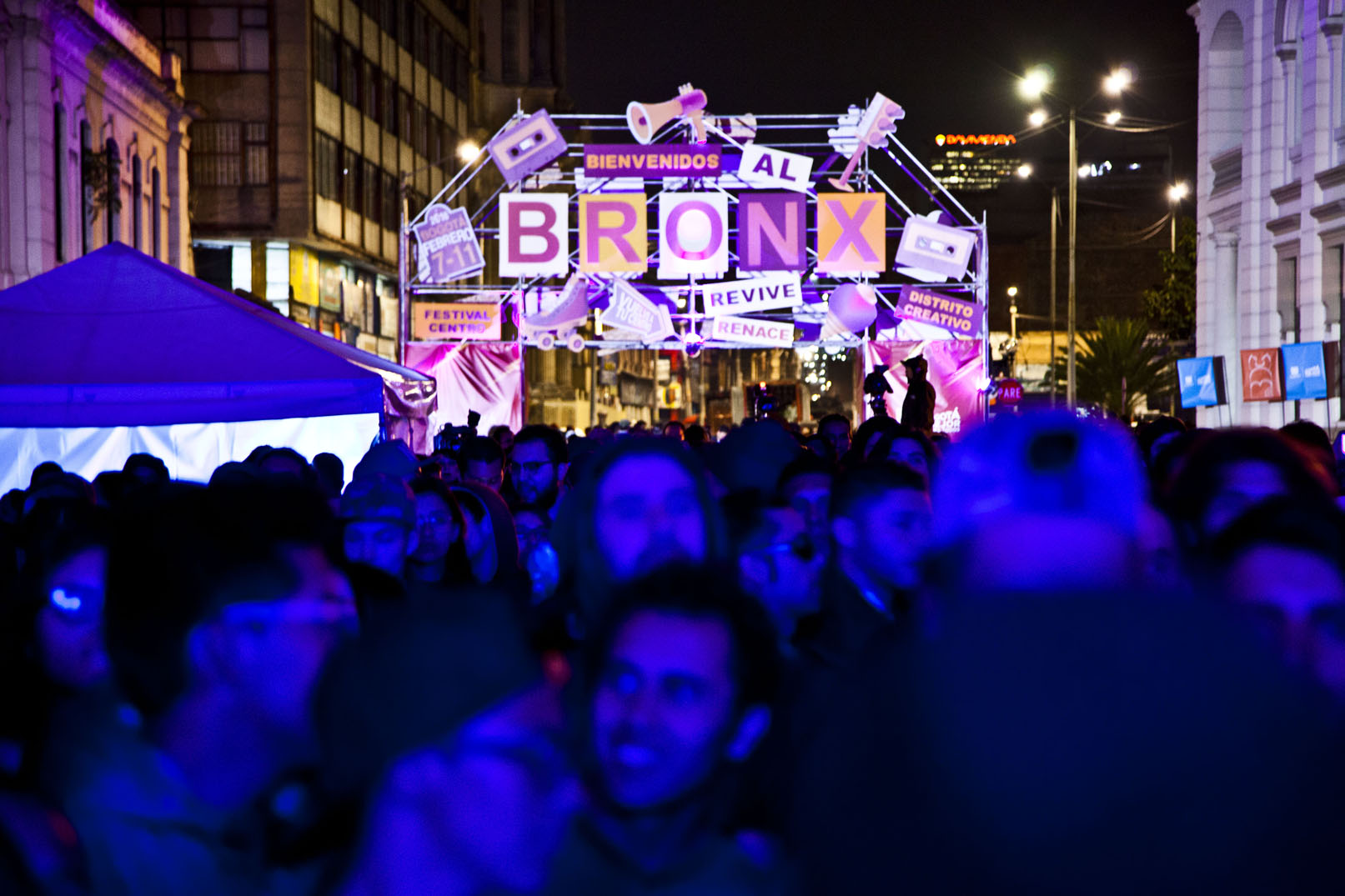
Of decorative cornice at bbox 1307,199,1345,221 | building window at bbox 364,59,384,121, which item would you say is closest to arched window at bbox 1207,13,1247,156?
decorative cornice at bbox 1307,199,1345,221

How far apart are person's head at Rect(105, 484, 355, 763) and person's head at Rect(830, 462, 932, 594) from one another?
4.92 feet

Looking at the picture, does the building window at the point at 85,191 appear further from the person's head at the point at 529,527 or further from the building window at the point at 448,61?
the building window at the point at 448,61

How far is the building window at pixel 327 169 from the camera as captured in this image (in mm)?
44562

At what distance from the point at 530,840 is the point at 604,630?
0.38 meters

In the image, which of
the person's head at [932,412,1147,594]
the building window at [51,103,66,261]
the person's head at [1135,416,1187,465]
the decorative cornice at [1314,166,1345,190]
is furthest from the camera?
the building window at [51,103,66,261]

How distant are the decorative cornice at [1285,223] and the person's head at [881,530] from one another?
87.0ft

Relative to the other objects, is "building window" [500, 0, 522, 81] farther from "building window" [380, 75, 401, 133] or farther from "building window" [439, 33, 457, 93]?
"building window" [380, 75, 401, 133]

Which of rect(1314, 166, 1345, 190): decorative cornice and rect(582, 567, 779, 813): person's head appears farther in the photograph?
rect(1314, 166, 1345, 190): decorative cornice

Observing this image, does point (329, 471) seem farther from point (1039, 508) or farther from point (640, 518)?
point (1039, 508)

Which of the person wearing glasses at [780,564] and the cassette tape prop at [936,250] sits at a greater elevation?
the cassette tape prop at [936,250]

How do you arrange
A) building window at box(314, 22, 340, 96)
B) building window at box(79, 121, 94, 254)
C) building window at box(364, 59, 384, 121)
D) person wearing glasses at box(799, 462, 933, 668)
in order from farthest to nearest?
building window at box(364, 59, 384, 121), building window at box(314, 22, 340, 96), building window at box(79, 121, 94, 254), person wearing glasses at box(799, 462, 933, 668)

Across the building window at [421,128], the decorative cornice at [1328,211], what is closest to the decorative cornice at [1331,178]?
the decorative cornice at [1328,211]

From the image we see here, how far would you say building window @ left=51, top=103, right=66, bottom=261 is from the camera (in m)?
26.6

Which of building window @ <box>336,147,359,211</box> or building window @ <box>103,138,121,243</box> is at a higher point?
building window @ <box>336,147,359,211</box>
